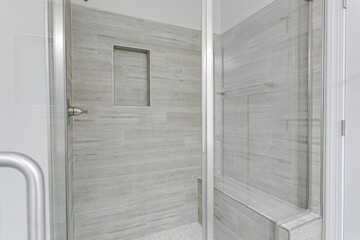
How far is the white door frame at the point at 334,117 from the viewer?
3.37ft

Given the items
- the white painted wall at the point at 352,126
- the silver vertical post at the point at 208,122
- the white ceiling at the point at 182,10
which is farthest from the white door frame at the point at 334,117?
the silver vertical post at the point at 208,122

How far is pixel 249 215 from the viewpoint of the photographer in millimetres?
977

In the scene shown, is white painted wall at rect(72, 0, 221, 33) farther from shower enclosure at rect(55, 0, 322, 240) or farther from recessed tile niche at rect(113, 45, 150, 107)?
recessed tile niche at rect(113, 45, 150, 107)

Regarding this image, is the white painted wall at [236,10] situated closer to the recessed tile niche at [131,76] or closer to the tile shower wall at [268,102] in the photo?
the tile shower wall at [268,102]

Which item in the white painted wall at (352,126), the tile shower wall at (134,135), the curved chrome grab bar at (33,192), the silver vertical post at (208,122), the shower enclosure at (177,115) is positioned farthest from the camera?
the tile shower wall at (134,135)

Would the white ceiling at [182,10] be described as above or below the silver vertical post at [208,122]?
above

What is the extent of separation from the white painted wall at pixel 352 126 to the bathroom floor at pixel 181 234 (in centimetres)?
113

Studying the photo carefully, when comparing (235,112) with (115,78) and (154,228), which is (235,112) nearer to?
(115,78)

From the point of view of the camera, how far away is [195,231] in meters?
1.75

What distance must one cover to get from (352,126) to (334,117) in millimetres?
93

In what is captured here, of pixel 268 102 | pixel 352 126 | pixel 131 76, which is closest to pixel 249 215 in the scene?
pixel 268 102

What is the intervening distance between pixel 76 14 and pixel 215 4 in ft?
3.61

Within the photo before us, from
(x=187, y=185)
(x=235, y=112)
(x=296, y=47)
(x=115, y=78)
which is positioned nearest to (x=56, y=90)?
(x=235, y=112)

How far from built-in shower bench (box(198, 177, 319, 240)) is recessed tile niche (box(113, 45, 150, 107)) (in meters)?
1.09
